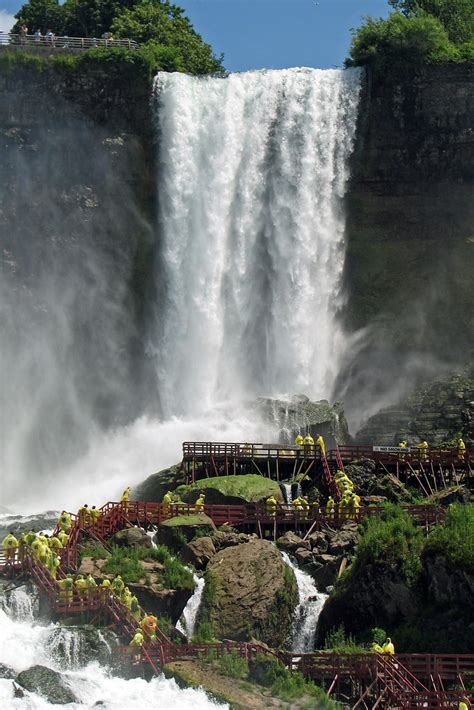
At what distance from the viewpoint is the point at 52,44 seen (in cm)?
7325

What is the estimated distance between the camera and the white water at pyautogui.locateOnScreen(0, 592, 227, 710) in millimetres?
34125

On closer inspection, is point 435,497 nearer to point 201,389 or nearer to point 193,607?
point 193,607

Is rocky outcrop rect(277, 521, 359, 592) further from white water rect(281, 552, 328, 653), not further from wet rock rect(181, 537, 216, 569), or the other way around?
wet rock rect(181, 537, 216, 569)

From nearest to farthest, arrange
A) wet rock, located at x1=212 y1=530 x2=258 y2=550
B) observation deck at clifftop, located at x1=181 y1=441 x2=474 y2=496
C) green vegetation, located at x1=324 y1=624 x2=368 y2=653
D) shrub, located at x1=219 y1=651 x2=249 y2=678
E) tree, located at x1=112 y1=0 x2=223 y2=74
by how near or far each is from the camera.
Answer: shrub, located at x1=219 y1=651 x2=249 y2=678
green vegetation, located at x1=324 y1=624 x2=368 y2=653
wet rock, located at x1=212 y1=530 x2=258 y2=550
observation deck at clifftop, located at x1=181 y1=441 x2=474 y2=496
tree, located at x1=112 y1=0 x2=223 y2=74

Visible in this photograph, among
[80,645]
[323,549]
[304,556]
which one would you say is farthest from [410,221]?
[80,645]

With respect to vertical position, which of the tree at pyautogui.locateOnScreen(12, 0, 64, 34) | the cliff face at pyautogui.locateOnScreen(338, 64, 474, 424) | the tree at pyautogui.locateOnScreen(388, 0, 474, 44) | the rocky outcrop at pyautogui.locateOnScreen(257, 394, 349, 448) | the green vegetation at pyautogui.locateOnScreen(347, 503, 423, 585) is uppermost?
the tree at pyautogui.locateOnScreen(12, 0, 64, 34)

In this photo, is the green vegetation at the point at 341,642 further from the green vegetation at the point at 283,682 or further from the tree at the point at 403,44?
the tree at the point at 403,44

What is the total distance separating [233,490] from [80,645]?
14790mm

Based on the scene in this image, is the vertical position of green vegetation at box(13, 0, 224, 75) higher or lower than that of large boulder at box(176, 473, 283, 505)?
higher

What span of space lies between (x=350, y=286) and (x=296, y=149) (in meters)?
7.80

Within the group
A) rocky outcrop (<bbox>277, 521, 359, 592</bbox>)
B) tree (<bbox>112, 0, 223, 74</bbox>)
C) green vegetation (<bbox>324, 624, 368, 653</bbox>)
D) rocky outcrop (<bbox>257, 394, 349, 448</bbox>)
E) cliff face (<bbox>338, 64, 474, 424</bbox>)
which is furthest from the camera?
tree (<bbox>112, 0, 223, 74</bbox>)

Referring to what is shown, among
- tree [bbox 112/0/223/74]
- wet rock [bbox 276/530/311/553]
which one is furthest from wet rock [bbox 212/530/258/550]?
tree [bbox 112/0/223/74]

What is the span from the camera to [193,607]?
4184 cm

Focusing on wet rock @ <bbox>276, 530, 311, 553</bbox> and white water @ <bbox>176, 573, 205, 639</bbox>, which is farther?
wet rock @ <bbox>276, 530, 311, 553</bbox>
